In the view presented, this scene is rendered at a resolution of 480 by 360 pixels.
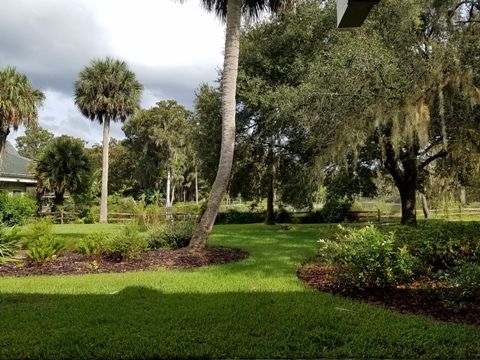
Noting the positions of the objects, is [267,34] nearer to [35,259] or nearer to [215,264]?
[215,264]

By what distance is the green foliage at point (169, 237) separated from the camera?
31.4 ft

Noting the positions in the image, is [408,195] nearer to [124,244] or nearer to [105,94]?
[124,244]

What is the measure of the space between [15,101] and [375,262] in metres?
19.7

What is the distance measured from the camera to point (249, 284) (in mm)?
5852

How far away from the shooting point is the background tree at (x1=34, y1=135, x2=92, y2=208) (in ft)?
75.9

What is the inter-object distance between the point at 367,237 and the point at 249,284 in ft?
6.41

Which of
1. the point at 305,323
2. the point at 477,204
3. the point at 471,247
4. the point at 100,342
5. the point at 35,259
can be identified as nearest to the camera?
the point at 100,342

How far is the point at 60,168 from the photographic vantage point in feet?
76.5

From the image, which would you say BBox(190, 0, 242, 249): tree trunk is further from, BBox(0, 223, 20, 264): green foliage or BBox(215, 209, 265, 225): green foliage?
BBox(215, 209, 265, 225): green foliage

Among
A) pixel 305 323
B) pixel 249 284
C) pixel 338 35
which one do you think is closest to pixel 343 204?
pixel 338 35

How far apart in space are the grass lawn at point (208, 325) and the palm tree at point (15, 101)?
15.6 meters

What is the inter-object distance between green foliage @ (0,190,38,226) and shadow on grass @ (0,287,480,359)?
512 inches

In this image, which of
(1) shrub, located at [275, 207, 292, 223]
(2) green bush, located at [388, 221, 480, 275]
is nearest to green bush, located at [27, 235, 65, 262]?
(2) green bush, located at [388, 221, 480, 275]

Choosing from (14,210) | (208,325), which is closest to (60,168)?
(14,210)
